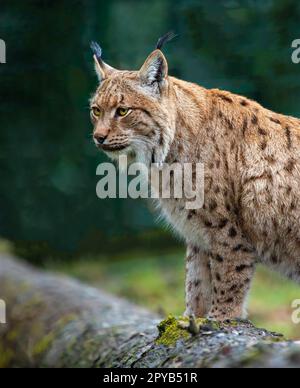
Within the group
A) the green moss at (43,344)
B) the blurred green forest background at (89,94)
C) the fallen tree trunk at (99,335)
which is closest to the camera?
the fallen tree trunk at (99,335)

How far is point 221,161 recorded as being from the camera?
219 inches

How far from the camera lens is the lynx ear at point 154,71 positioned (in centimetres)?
548

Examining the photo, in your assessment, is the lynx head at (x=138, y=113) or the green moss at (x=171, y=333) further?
the lynx head at (x=138, y=113)

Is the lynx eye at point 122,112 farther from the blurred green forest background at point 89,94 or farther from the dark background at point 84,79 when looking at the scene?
the dark background at point 84,79

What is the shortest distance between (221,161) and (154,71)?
749 millimetres

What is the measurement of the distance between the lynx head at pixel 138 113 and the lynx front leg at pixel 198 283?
2.46 feet

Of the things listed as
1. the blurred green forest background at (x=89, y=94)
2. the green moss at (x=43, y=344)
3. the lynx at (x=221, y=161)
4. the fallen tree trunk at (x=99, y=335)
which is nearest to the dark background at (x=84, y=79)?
the blurred green forest background at (x=89, y=94)

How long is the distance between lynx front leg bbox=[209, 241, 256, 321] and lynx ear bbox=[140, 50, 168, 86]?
118cm

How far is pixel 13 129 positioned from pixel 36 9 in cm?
163

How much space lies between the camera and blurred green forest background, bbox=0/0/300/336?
10281mm

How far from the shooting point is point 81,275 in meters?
11.0

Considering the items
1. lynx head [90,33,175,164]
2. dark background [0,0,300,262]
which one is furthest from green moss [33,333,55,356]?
dark background [0,0,300,262]
